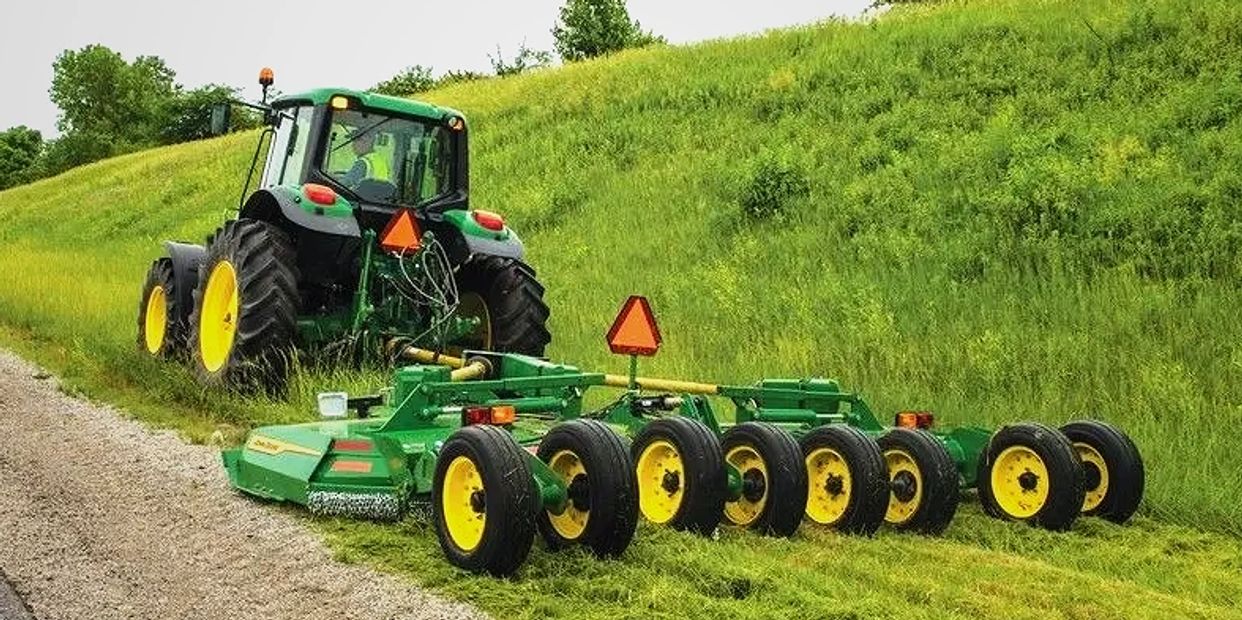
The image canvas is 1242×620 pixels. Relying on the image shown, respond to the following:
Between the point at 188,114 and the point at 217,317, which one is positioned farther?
the point at 188,114

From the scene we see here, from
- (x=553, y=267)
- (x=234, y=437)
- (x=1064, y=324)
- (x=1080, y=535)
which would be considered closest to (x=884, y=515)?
(x=1080, y=535)

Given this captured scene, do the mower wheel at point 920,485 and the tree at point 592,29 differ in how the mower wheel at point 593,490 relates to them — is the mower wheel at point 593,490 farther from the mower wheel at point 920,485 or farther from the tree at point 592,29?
the tree at point 592,29

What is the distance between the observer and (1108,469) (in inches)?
218

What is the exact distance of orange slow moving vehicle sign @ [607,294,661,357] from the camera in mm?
5325

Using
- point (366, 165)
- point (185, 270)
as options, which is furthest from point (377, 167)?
point (185, 270)

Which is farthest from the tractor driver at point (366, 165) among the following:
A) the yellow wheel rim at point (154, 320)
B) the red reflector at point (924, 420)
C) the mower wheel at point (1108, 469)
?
the mower wheel at point (1108, 469)

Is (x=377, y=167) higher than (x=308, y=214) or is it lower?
higher

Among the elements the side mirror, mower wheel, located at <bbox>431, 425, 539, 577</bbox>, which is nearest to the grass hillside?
mower wheel, located at <bbox>431, 425, 539, 577</bbox>

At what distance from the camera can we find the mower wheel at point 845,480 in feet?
15.8

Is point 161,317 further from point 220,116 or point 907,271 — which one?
point 907,271

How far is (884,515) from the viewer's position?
4.96 meters

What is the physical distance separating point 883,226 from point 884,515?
7.38m

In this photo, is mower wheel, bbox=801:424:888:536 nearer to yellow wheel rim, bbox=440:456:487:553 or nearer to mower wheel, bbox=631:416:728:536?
mower wheel, bbox=631:416:728:536

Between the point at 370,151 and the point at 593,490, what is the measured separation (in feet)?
15.9
